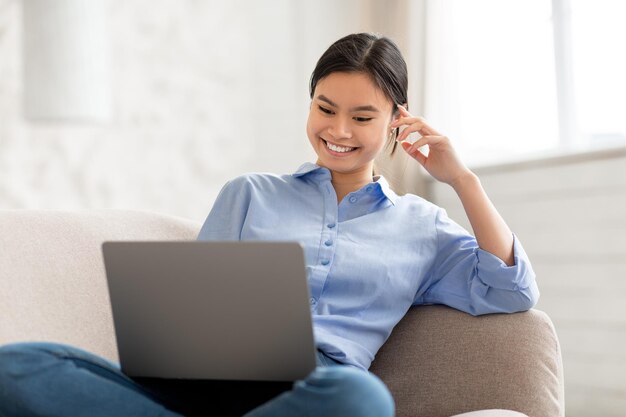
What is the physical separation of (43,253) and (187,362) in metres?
0.51

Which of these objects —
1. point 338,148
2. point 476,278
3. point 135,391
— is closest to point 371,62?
point 338,148

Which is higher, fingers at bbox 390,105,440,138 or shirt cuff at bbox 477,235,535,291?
fingers at bbox 390,105,440,138

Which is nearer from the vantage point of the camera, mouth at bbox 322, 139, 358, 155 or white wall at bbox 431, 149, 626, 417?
mouth at bbox 322, 139, 358, 155

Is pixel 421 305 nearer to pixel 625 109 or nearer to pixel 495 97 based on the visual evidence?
pixel 625 109

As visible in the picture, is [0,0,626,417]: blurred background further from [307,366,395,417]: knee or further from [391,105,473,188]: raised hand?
[307,366,395,417]: knee

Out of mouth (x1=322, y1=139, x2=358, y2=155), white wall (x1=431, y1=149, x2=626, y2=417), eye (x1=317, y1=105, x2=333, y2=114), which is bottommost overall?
white wall (x1=431, y1=149, x2=626, y2=417)

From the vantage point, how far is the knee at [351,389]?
1100 millimetres

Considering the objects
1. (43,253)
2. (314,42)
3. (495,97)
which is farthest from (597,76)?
(43,253)

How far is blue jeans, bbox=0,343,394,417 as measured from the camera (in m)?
1.11

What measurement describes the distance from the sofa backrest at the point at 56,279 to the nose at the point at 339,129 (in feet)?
1.53

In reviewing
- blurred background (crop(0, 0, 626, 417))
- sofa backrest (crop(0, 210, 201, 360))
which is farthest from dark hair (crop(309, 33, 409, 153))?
blurred background (crop(0, 0, 626, 417))

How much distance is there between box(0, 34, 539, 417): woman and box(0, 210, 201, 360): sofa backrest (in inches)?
9.4

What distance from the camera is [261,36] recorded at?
3.94m

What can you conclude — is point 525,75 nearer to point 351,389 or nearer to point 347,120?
point 347,120
